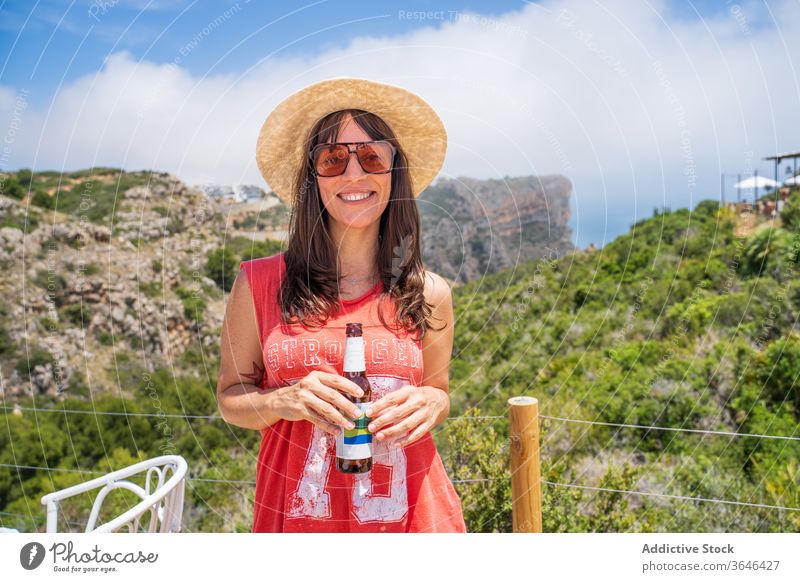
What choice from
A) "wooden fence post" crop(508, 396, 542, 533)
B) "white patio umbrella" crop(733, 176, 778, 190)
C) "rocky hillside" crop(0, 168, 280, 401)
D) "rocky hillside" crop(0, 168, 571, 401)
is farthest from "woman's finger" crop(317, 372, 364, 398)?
"rocky hillside" crop(0, 168, 280, 401)

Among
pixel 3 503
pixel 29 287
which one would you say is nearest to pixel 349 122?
pixel 3 503

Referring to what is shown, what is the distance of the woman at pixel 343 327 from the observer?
6.16ft

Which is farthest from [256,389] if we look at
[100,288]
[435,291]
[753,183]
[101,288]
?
[100,288]

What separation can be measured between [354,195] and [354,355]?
485 millimetres

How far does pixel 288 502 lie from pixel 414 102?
130 centimetres

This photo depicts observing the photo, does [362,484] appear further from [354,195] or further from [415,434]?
[354,195]

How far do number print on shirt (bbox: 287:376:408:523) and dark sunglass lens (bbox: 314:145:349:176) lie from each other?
2.03ft

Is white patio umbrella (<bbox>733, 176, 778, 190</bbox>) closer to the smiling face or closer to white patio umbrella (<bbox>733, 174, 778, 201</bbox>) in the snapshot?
white patio umbrella (<bbox>733, 174, 778, 201</bbox>)

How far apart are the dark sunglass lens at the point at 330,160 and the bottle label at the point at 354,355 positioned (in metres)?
0.51

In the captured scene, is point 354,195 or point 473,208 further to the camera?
point 473,208

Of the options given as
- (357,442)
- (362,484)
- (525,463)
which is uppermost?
(357,442)

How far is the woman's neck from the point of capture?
79.7 inches

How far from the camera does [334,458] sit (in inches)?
76.5
